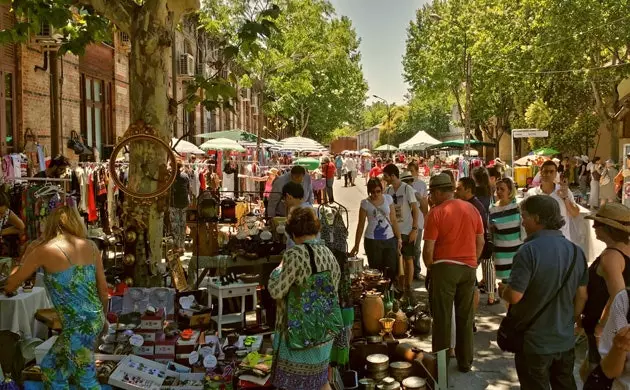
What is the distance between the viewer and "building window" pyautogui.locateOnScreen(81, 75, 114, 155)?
16844 millimetres

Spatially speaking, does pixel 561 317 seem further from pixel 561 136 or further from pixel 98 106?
pixel 561 136

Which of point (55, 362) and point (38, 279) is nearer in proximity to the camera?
point (55, 362)

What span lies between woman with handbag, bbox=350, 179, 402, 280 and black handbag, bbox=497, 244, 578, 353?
4.04 meters

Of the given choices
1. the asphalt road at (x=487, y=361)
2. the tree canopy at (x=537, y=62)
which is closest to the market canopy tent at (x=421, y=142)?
the tree canopy at (x=537, y=62)

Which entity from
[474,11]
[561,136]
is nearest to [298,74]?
[474,11]

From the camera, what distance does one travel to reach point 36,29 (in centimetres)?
769

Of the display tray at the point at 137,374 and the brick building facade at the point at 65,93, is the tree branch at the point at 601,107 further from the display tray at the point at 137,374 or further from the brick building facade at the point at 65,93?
the display tray at the point at 137,374

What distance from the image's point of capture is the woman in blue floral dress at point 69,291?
14.5 feet

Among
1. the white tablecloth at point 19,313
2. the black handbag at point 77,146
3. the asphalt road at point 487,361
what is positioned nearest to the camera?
the asphalt road at point 487,361

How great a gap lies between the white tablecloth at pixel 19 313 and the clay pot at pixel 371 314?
344 cm

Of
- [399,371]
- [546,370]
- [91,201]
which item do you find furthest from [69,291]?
[91,201]

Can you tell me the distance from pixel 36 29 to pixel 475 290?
5.86 m

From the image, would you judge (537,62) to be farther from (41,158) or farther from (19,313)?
(19,313)

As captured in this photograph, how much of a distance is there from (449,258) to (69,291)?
3.29 metres
